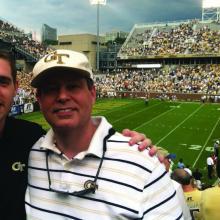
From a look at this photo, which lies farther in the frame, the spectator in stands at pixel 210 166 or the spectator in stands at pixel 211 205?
the spectator in stands at pixel 210 166

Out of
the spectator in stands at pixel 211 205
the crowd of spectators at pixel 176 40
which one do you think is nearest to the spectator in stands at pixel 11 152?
the spectator in stands at pixel 211 205

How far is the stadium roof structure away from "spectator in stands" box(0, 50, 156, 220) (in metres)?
75.0

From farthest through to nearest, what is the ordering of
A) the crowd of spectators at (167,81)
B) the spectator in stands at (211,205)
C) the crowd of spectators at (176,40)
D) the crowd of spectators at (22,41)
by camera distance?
the crowd of spectators at (176,40) < the crowd of spectators at (22,41) < the crowd of spectators at (167,81) < the spectator in stands at (211,205)

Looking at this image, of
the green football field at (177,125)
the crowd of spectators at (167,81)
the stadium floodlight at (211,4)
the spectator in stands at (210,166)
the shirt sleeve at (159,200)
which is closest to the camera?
the shirt sleeve at (159,200)

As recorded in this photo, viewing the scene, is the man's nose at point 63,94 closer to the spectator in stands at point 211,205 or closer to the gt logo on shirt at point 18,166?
the gt logo on shirt at point 18,166

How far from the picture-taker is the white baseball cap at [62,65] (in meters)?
2.57

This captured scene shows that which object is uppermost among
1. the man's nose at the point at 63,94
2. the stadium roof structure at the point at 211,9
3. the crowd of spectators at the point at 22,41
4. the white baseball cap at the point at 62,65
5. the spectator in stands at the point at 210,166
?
the stadium roof structure at the point at 211,9

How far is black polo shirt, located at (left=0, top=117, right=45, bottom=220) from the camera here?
290cm

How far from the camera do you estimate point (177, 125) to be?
28.9 meters

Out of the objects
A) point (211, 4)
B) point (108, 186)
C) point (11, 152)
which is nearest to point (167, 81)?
point (211, 4)

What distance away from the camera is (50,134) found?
9.62 ft

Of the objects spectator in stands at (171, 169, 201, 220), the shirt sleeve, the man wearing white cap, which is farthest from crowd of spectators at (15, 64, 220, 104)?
the shirt sleeve

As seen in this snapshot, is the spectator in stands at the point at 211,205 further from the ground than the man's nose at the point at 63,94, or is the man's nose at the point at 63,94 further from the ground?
the man's nose at the point at 63,94

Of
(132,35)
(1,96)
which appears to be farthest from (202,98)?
(1,96)
